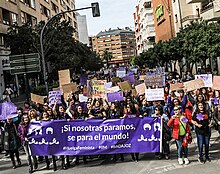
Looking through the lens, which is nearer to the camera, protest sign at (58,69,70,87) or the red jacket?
A: the red jacket

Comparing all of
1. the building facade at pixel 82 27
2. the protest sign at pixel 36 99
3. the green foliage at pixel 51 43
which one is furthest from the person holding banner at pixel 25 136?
the building facade at pixel 82 27

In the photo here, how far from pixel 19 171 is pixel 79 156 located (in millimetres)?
1673

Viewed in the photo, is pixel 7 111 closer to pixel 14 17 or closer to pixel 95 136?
pixel 95 136

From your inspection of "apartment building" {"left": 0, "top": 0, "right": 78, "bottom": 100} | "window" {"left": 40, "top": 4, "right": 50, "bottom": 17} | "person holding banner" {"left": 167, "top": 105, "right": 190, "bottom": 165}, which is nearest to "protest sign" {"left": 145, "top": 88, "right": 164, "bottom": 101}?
"person holding banner" {"left": 167, "top": 105, "right": 190, "bottom": 165}

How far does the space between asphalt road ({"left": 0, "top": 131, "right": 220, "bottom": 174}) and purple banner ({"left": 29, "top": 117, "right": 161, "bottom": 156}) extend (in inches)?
13.2

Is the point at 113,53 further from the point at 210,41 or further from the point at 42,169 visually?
the point at 42,169

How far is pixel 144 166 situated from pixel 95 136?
Result: 1.43 m

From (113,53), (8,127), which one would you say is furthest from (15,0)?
(113,53)

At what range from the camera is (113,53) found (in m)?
198

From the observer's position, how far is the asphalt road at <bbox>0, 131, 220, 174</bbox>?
8.63 meters

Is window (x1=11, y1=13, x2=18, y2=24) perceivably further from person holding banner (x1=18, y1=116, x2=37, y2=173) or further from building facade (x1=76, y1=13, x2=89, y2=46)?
building facade (x1=76, y1=13, x2=89, y2=46)

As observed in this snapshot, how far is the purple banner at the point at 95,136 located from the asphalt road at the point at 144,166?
0.34 metres

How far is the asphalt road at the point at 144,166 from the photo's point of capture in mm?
8633

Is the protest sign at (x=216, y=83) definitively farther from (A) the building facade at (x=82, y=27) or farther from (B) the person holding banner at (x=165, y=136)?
(A) the building facade at (x=82, y=27)
